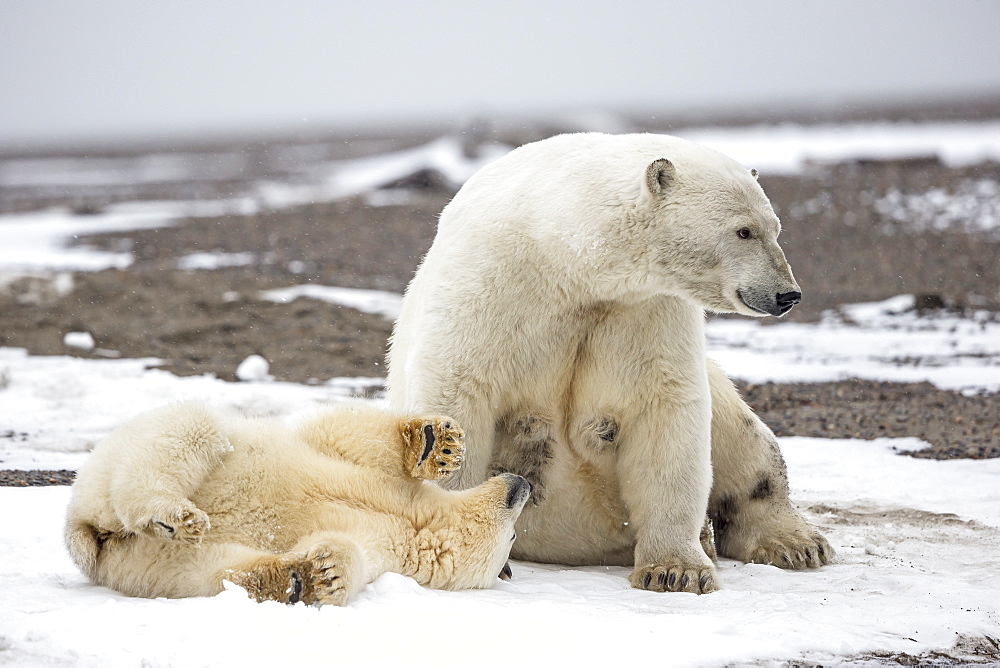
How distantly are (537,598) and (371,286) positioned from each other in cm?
905

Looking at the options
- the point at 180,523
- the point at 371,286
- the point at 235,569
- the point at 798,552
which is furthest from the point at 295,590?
the point at 371,286

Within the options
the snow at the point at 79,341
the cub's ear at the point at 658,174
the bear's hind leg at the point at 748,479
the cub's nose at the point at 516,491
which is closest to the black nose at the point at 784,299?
the cub's ear at the point at 658,174

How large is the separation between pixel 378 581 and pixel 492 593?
0.45 m

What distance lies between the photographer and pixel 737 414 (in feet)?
16.5

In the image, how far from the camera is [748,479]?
5.05 m

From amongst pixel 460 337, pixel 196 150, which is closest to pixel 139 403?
pixel 460 337

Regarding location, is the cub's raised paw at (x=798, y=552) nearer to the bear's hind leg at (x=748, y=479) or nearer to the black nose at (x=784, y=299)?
the bear's hind leg at (x=748, y=479)

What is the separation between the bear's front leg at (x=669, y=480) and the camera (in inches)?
173

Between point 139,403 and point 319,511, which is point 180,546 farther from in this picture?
point 139,403

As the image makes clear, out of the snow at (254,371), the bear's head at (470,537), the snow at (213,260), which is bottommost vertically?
the snow at (254,371)

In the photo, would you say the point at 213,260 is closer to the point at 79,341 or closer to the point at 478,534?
the point at 79,341

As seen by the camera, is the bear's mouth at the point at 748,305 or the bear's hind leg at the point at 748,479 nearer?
the bear's mouth at the point at 748,305

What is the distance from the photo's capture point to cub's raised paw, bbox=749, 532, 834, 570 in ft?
15.6

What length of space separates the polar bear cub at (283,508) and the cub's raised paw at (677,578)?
84cm
